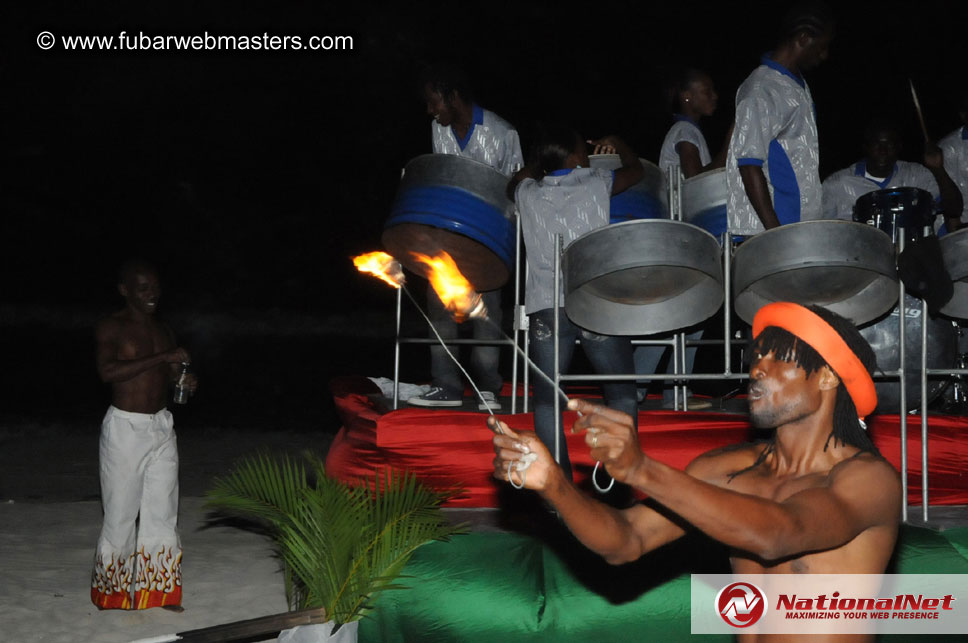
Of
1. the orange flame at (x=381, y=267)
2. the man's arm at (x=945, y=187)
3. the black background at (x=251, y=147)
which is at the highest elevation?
the black background at (x=251, y=147)

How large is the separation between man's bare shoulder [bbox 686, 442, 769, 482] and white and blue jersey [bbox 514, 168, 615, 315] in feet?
4.58

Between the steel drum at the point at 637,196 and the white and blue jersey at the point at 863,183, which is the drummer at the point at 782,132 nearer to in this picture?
the steel drum at the point at 637,196

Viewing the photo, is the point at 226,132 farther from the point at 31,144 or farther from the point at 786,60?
the point at 786,60

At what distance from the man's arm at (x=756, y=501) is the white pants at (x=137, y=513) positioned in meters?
2.80

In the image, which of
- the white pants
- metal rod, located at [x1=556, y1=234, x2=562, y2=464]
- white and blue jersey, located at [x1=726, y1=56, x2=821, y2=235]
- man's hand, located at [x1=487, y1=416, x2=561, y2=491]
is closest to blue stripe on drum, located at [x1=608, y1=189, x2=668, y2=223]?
white and blue jersey, located at [x1=726, y1=56, x2=821, y2=235]

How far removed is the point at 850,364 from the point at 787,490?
0.84 ft

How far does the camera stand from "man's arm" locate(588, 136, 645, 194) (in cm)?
346

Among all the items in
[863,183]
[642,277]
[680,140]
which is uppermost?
[680,140]

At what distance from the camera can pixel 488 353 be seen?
4.57 meters

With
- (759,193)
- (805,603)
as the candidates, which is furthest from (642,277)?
(805,603)

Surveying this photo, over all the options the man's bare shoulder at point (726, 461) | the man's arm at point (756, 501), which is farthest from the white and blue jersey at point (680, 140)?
the man's arm at point (756, 501)

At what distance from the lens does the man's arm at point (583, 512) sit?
151 cm

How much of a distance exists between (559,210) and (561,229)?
7 cm

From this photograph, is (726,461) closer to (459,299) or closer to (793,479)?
(793,479)
